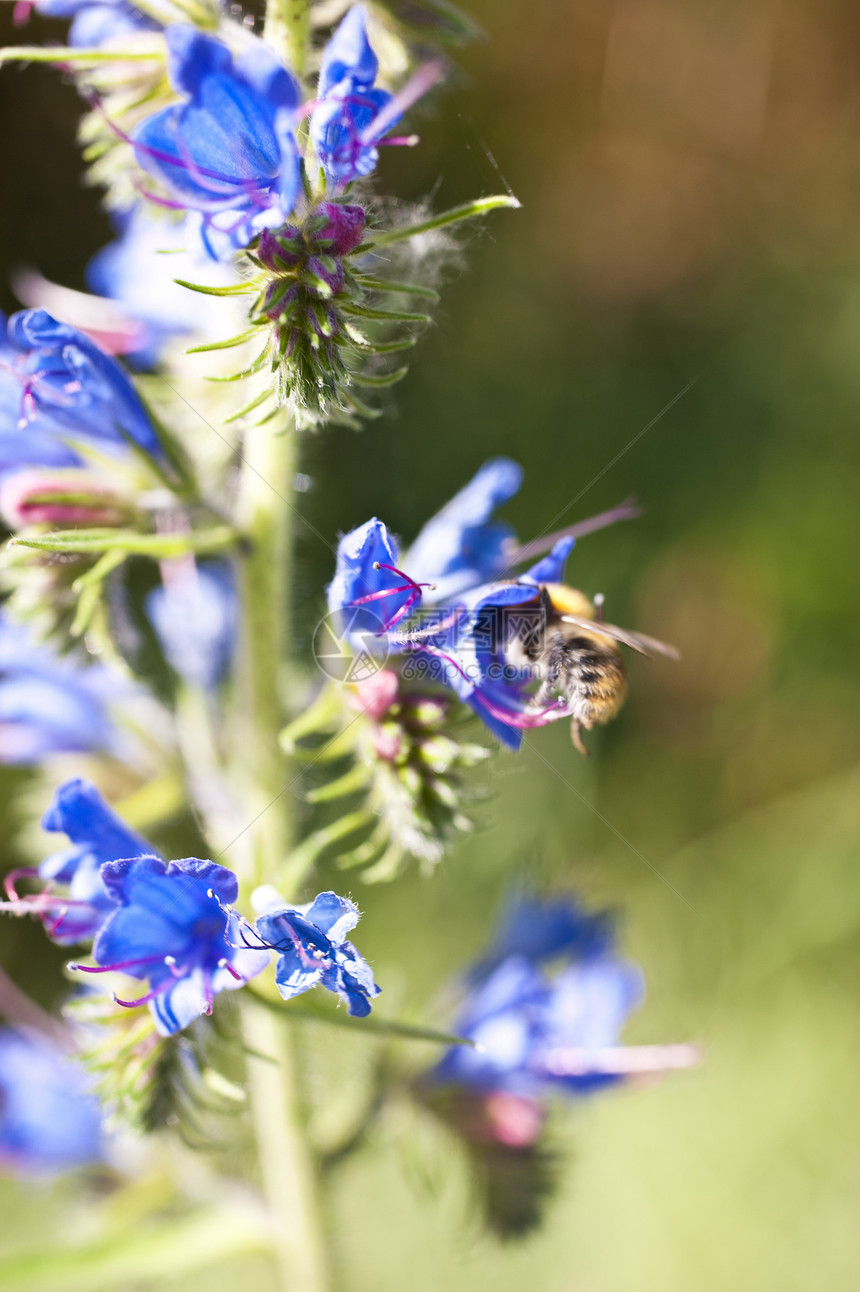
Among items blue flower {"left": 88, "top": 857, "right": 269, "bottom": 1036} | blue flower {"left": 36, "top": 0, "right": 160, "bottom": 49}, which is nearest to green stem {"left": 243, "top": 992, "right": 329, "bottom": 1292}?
blue flower {"left": 88, "top": 857, "right": 269, "bottom": 1036}

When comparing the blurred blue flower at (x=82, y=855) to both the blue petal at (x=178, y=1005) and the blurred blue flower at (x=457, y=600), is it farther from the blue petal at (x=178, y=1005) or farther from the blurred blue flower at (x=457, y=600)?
the blurred blue flower at (x=457, y=600)

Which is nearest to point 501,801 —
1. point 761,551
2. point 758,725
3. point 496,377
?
point 758,725

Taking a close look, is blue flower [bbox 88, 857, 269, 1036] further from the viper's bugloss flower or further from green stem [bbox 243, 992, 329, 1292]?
the viper's bugloss flower

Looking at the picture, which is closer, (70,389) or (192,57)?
(192,57)

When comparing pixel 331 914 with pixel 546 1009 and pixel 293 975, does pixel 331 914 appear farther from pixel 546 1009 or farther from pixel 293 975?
pixel 546 1009

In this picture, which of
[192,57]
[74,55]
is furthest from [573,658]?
[74,55]

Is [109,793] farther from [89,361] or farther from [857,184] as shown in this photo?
[857,184]
